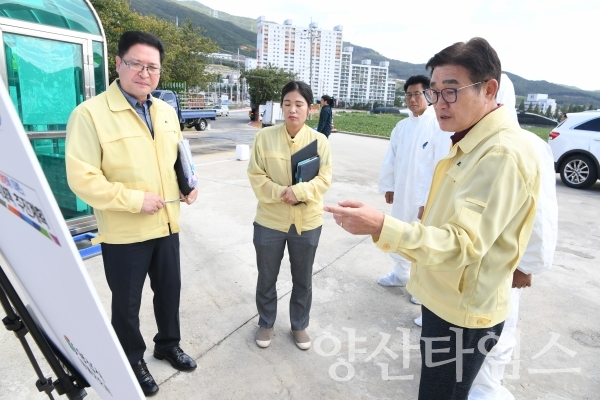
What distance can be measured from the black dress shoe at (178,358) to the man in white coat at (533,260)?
61.2 inches

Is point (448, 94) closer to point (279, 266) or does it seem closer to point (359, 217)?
point (359, 217)

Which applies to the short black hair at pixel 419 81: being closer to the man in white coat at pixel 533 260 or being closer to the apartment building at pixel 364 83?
the man in white coat at pixel 533 260

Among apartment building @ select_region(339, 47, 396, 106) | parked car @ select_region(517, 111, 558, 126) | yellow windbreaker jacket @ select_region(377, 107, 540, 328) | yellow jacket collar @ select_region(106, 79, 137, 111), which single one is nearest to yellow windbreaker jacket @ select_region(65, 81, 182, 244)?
yellow jacket collar @ select_region(106, 79, 137, 111)

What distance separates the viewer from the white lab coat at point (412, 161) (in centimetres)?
295

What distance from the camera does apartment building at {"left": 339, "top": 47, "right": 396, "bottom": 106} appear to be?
371 feet

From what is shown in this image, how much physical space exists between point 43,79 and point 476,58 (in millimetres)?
3872

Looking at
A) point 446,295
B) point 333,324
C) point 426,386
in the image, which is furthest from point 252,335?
point 446,295

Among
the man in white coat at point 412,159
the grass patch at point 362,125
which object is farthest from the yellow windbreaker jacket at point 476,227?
the grass patch at point 362,125

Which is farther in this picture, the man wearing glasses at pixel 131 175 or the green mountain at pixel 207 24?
the green mountain at pixel 207 24

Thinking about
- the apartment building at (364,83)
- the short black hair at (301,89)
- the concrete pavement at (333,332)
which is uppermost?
the apartment building at (364,83)

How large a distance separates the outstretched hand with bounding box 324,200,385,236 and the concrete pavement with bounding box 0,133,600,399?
4.50ft

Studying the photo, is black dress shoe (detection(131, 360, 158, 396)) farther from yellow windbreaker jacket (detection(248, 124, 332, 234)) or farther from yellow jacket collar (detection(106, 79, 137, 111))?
yellow jacket collar (detection(106, 79, 137, 111))

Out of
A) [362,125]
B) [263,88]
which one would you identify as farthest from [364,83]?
[362,125]

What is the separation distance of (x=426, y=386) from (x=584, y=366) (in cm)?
166
